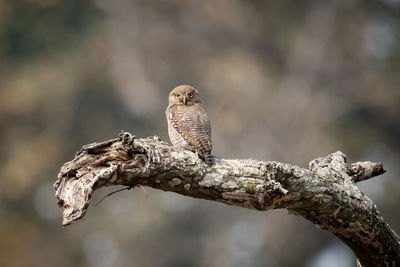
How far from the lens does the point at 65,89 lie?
22.3 m

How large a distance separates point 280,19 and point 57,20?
728 centimetres

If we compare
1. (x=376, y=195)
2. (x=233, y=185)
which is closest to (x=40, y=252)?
(x=376, y=195)

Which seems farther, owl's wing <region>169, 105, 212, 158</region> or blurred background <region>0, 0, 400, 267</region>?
blurred background <region>0, 0, 400, 267</region>

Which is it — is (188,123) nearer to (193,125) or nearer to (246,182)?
(193,125)

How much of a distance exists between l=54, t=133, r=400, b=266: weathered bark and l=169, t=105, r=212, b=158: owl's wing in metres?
0.55

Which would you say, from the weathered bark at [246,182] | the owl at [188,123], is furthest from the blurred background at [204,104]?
the weathered bark at [246,182]

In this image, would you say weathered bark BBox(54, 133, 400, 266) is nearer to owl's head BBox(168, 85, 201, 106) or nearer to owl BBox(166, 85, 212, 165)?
owl BBox(166, 85, 212, 165)

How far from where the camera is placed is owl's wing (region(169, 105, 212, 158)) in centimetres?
545

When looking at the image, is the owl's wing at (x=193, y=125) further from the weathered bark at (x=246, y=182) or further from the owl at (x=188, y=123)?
the weathered bark at (x=246, y=182)

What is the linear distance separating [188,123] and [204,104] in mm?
13861

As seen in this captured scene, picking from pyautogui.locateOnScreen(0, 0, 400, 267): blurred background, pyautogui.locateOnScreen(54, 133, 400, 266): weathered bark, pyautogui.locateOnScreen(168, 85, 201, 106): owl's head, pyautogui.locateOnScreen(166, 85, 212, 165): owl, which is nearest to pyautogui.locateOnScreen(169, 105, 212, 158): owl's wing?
pyautogui.locateOnScreen(166, 85, 212, 165): owl

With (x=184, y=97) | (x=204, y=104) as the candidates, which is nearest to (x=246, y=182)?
(x=184, y=97)

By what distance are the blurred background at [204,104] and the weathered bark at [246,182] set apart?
37.6ft

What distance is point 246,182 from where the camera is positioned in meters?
4.60
